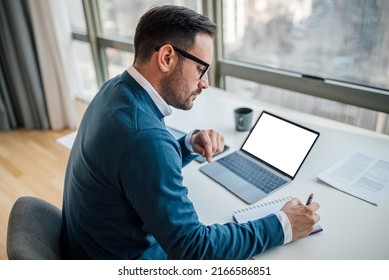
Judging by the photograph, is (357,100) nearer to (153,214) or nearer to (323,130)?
(323,130)

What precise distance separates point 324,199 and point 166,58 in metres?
0.65

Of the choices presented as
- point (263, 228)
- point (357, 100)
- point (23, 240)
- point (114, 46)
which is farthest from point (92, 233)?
point (114, 46)

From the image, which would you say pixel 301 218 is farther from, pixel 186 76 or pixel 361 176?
pixel 186 76

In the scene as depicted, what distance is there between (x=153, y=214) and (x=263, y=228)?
300mm

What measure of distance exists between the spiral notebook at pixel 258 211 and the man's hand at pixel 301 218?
64 mm

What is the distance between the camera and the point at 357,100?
1.57m

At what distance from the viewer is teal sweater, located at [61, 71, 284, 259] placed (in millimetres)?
770

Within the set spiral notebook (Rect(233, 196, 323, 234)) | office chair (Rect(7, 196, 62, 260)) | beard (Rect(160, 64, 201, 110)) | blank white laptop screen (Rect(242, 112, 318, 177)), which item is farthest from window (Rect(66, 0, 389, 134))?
office chair (Rect(7, 196, 62, 260))

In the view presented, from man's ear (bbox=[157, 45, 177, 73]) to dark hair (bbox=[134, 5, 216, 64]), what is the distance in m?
0.02

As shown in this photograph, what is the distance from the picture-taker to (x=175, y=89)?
0.96m

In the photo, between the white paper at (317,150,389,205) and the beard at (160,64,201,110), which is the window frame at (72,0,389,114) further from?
the beard at (160,64,201,110)

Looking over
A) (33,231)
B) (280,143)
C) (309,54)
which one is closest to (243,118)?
(280,143)

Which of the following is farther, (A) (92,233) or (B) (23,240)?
(A) (92,233)
